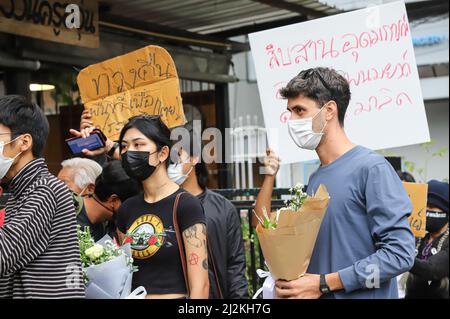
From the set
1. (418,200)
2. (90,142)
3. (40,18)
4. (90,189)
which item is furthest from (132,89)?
(418,200)

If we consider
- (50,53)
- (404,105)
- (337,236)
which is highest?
(50,53)

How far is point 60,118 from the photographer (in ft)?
20.5

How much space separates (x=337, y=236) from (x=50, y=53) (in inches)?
140

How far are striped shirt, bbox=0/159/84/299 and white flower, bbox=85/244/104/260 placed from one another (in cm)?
30

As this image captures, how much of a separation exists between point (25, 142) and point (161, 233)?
782 millimetres

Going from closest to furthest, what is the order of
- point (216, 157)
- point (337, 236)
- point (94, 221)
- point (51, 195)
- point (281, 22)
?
1. point (51, 195)
2. point (337, 236)
3. point (94, 221)
4. point (216, 157)
5. point (281, 22)

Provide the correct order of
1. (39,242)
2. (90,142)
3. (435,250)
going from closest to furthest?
1. (39,242)
2. (90,142)
3. (435,250)

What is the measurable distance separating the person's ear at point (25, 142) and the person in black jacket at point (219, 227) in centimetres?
123

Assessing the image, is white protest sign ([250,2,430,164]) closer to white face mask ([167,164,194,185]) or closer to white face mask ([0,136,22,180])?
white face mask ([167,164,194,185])

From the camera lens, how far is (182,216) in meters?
3.20

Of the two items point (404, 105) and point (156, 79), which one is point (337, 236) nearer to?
point (404, 105)

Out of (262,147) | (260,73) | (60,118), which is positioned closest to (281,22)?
(262,147)

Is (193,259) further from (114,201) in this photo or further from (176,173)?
(114,201)

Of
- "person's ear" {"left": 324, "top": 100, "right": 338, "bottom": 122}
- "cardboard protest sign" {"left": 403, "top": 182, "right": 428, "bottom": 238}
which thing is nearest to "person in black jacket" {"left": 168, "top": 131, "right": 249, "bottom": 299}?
"cardboard protest sign" {"left": 403, "top": 182, "right": 428, "bottom": 238}
